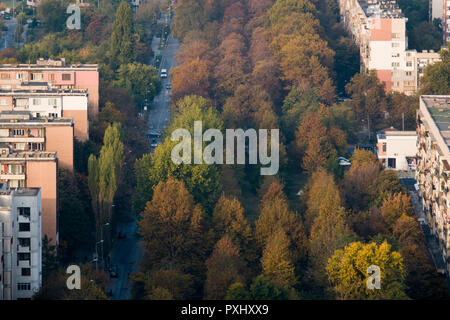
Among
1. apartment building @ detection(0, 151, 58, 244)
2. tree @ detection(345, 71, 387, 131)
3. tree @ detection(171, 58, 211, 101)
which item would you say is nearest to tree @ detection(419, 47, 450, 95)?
tree @ detection(345, 71, 387, 131)

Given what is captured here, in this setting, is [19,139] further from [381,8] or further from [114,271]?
[381,8]

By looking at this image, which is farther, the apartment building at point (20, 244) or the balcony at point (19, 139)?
the balcony at point (19, 139)

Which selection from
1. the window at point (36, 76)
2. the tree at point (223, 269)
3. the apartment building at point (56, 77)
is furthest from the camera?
the window at point (36, 76)

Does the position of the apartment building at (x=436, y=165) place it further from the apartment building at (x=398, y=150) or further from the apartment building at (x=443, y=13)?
the apartment building at (x=443, y=13)

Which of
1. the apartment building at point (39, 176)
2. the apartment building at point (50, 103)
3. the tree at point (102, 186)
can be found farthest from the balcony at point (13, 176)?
the apartment building at point (50, 103)

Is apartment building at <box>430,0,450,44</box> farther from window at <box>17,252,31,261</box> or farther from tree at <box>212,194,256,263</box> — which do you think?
window at <box>17,252,31,261</box>

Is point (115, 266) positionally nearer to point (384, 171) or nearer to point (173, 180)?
point (173, 180)
